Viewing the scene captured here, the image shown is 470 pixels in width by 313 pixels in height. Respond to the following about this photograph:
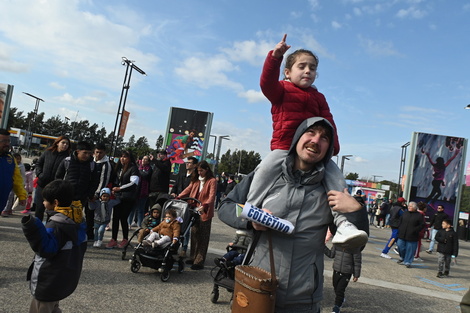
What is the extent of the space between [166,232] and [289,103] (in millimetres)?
4070

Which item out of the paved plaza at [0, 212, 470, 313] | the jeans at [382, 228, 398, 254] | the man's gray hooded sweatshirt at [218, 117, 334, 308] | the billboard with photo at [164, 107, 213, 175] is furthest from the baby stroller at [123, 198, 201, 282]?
the billboard with photo at [164, 107, 213, 175]

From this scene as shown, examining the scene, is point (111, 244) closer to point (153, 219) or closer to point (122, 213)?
point (122, 213)

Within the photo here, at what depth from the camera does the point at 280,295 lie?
1815 mm

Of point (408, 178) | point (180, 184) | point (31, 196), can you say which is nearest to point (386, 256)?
point (180, 184)

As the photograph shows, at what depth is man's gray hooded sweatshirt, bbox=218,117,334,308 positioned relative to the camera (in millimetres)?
1831

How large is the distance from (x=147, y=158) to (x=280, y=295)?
758cm

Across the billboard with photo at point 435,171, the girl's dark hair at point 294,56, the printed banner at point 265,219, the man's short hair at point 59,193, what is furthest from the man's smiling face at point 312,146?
the billboard with photo at point 435,171

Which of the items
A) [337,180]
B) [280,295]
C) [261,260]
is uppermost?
[337,180]

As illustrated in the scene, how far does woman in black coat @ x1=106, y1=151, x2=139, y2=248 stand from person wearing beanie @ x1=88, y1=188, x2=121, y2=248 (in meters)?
0.24

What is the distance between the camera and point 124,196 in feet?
21.9

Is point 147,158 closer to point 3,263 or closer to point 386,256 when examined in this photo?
point 3,263

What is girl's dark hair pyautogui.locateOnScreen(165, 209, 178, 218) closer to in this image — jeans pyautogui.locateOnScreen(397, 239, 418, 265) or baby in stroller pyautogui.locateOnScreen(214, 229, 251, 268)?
baby in stroller pyautogui.locateOnScreen(214, 229, 251, 268)

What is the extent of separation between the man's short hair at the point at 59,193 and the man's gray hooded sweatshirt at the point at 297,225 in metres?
1.53

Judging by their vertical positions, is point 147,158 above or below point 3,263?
above
